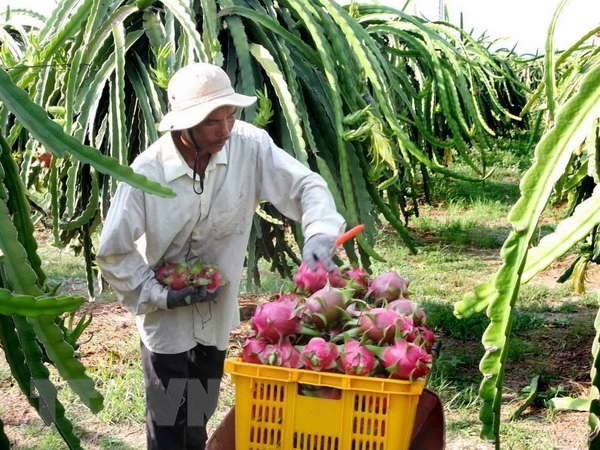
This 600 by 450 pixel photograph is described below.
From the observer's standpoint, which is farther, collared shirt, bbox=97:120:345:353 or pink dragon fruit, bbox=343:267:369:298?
collared shirt, bbox=97:120:345:353

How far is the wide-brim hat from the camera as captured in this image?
246cm

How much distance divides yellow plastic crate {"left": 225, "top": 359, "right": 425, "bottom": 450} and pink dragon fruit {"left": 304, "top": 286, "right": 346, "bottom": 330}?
0.50ft

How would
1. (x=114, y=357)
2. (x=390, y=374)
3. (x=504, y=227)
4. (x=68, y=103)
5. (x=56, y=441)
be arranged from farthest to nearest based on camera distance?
(x=504, y=227) → (x=114, y=357) → (x=56, y=441) → (x=68, y=103) → (x=390, y=374)

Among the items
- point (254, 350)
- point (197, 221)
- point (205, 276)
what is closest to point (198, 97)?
point (197, 221)

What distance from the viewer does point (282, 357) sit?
174 cm

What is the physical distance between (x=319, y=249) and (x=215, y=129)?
1.52 ft

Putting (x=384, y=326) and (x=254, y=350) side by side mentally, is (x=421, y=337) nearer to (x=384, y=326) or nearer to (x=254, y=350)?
(x=384, y=326)

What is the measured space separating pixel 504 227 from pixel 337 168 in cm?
445

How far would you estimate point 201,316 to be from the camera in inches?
109

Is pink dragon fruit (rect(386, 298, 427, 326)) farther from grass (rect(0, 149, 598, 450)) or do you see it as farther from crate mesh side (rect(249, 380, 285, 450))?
grass (rect(0, 149, 598, 450))

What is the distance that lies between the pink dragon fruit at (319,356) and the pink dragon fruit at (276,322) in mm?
77

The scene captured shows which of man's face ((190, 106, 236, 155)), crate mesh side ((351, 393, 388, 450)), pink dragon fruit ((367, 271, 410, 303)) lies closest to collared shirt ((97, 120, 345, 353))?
man's face ((190, 106, 236, 155))

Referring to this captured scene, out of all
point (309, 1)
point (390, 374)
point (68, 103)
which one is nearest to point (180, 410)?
point (68, 103)

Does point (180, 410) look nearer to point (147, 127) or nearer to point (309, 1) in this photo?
point (147, 127)
